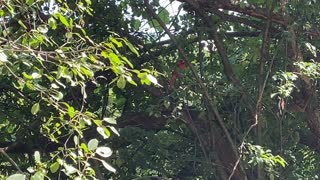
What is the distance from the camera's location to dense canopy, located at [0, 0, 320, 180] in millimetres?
3320

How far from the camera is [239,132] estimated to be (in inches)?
134

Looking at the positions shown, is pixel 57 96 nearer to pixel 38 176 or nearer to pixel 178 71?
pixel 38 176

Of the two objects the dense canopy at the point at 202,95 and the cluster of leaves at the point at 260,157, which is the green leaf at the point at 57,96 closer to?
the dense canopy at the point at 202,95

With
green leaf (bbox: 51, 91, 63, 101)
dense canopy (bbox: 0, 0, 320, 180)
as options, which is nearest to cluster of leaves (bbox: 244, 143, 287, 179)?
dense canopy (bbox: 0, 0, 320, 180)

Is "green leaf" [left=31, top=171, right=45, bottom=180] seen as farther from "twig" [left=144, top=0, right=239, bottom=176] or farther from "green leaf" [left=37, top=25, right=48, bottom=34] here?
"twig" [left=144, top=0, right=239, bottom=176]

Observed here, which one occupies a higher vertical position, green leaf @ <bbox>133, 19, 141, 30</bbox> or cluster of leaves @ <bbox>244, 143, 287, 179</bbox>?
green leaf @ <bbox>133, 19, 141, 30</bbox>

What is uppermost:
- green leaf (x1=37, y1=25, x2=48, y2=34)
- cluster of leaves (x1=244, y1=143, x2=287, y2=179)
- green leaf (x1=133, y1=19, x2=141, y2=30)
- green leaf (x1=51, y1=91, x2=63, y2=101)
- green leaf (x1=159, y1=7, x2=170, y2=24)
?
green leaf (x1=37, y1=25, x2=48, y2=34)

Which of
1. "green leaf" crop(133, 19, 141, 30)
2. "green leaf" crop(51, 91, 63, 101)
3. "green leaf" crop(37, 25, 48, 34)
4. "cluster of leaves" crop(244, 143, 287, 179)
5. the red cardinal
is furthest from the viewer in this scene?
"green leaf" crop(133, 19, 141, 30)

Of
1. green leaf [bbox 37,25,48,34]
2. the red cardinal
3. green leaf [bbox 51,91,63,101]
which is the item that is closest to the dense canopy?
the red cardinal

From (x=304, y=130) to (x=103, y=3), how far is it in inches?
62.6

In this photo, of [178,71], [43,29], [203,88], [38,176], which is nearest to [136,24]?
[178,71]

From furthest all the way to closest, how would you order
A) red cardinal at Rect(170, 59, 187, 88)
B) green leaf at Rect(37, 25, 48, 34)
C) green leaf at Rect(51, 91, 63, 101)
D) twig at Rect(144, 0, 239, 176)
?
red cardinal at Rect(170, 59, 187, 88), twig at Rect(144, 0, 239, 176), green leaf at Rect(37, 25, 48, 34), green leaf at Rect(51, 91, 63, 101)

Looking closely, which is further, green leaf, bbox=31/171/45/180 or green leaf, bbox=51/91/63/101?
green leaf, bbox=51/91/63/101

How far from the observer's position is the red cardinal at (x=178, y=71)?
351 cm
